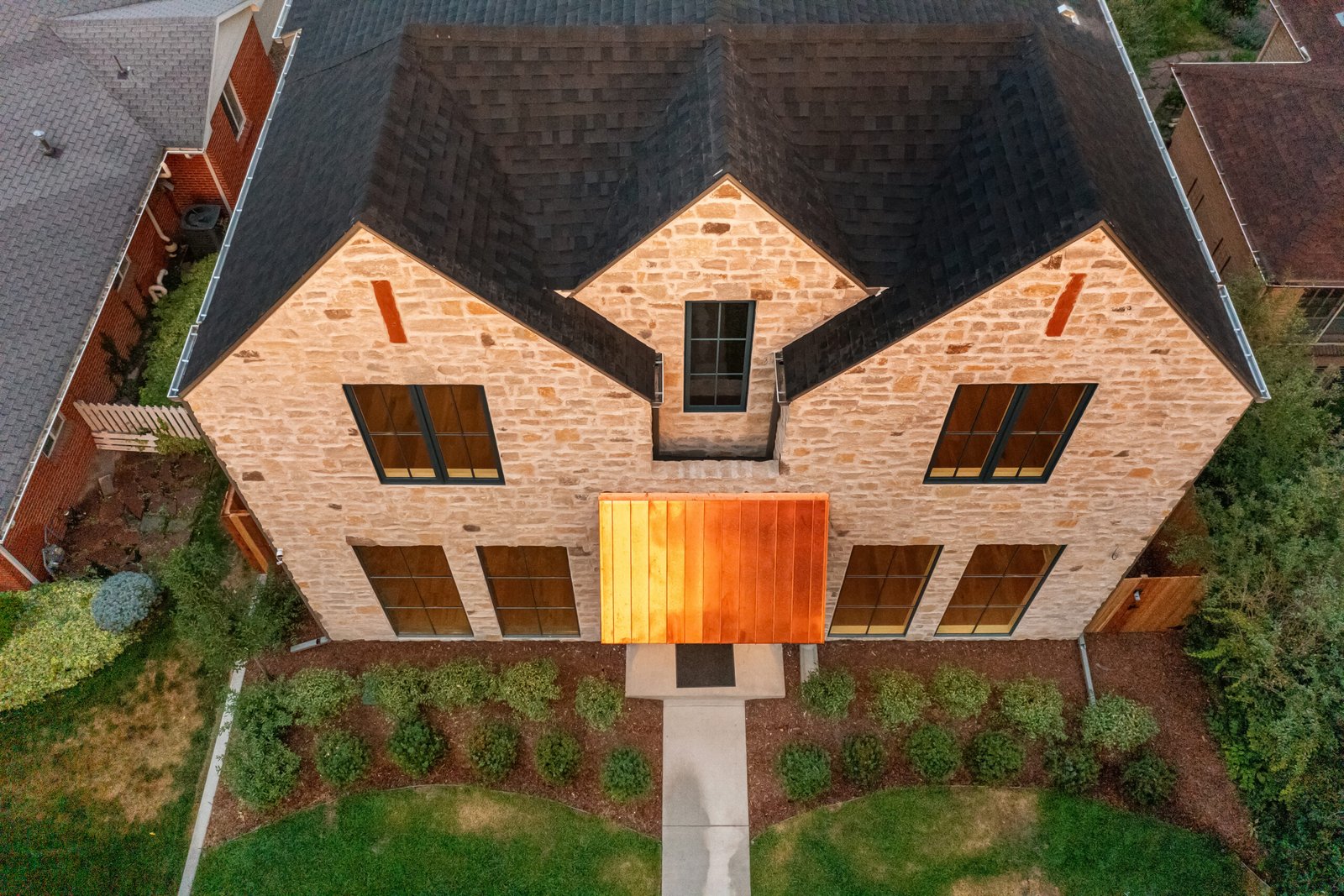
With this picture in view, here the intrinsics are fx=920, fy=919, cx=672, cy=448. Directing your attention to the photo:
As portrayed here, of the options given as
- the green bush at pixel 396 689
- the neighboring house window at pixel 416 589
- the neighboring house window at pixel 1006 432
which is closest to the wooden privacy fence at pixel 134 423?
the neighboring house window at pixel 416 589

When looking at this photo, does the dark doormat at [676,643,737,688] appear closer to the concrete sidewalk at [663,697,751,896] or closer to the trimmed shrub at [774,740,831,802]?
the concrete sidewalk at [663,697,751,896]

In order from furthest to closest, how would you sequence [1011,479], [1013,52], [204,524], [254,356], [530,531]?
1. [204,524]
2. [530,531]
3. [1011,479]
4. [1013,52]
5. [254,356]

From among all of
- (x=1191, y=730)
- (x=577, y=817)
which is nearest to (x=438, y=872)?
(x=577, y=817)

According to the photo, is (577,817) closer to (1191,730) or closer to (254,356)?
(254,356)

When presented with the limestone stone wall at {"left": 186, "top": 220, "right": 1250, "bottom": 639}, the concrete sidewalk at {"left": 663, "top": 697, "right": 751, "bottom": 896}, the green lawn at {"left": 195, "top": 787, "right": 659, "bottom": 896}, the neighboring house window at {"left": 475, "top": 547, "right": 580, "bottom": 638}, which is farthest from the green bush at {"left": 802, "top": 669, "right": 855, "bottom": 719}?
the neighboring house window at {"left": 475, "top": 547, "right": 580, "bottom": 638}

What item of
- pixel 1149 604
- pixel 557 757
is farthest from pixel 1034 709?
pixel 557 757

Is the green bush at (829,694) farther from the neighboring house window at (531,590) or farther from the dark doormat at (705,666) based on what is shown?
the neighboring house window at (531,590)
